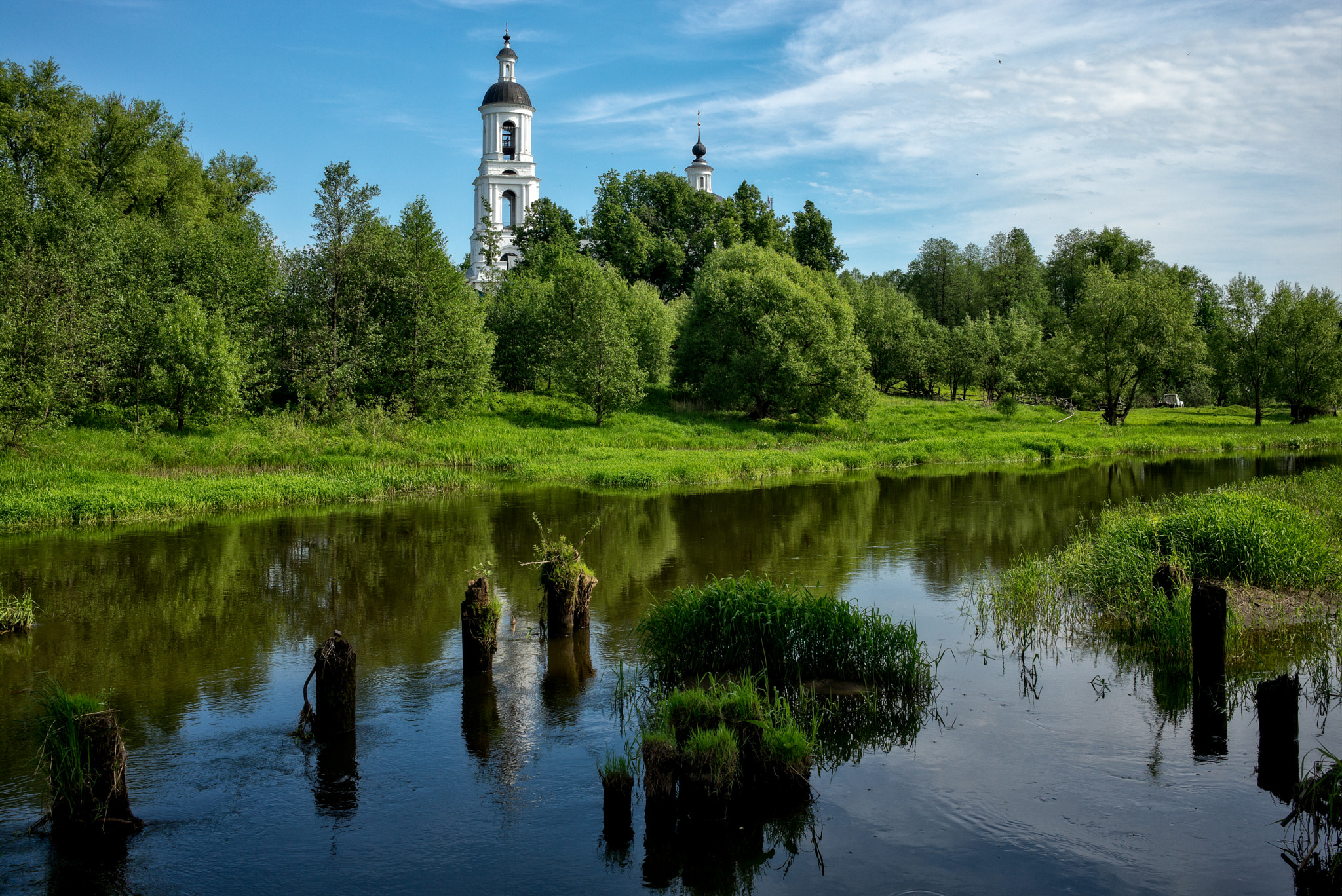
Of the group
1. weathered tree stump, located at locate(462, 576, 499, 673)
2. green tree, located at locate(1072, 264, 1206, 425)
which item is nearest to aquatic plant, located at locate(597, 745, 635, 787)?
weathered tree stump, located at locate(462, 576, 499, 673)

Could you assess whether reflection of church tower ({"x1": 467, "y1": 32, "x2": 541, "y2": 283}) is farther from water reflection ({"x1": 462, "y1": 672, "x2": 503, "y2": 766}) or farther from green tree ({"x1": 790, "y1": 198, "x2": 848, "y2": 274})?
water reflection ({"x1": 462, "y1": 672, "x2": 503, "y2": 766})

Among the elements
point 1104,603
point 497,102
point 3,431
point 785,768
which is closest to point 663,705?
point 785,768

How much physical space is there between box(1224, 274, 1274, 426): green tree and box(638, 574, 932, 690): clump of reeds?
50.8 metres

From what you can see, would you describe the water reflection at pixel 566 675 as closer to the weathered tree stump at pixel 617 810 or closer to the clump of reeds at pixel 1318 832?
the weathered tree stump at pixel 617 810

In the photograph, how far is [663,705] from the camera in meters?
8.32

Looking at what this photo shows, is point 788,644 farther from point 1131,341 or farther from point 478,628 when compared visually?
point 1131,341

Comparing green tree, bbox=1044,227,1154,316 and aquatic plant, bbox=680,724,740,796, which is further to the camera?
green tree, bbox=1044,227,1154,316

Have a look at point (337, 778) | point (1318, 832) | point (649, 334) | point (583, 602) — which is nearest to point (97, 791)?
point (337, 778)

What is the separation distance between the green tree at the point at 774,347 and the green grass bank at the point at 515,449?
136 cm

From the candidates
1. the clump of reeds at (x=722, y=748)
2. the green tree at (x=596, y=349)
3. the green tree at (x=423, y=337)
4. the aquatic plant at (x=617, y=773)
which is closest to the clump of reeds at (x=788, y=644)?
the clump of reeds at (x=722, y=748)

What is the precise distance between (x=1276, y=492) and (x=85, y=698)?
2333cm

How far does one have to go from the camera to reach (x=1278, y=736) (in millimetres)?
8070

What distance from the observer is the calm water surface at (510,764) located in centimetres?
696

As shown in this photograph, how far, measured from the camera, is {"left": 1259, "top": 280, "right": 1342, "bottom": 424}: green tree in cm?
5103
